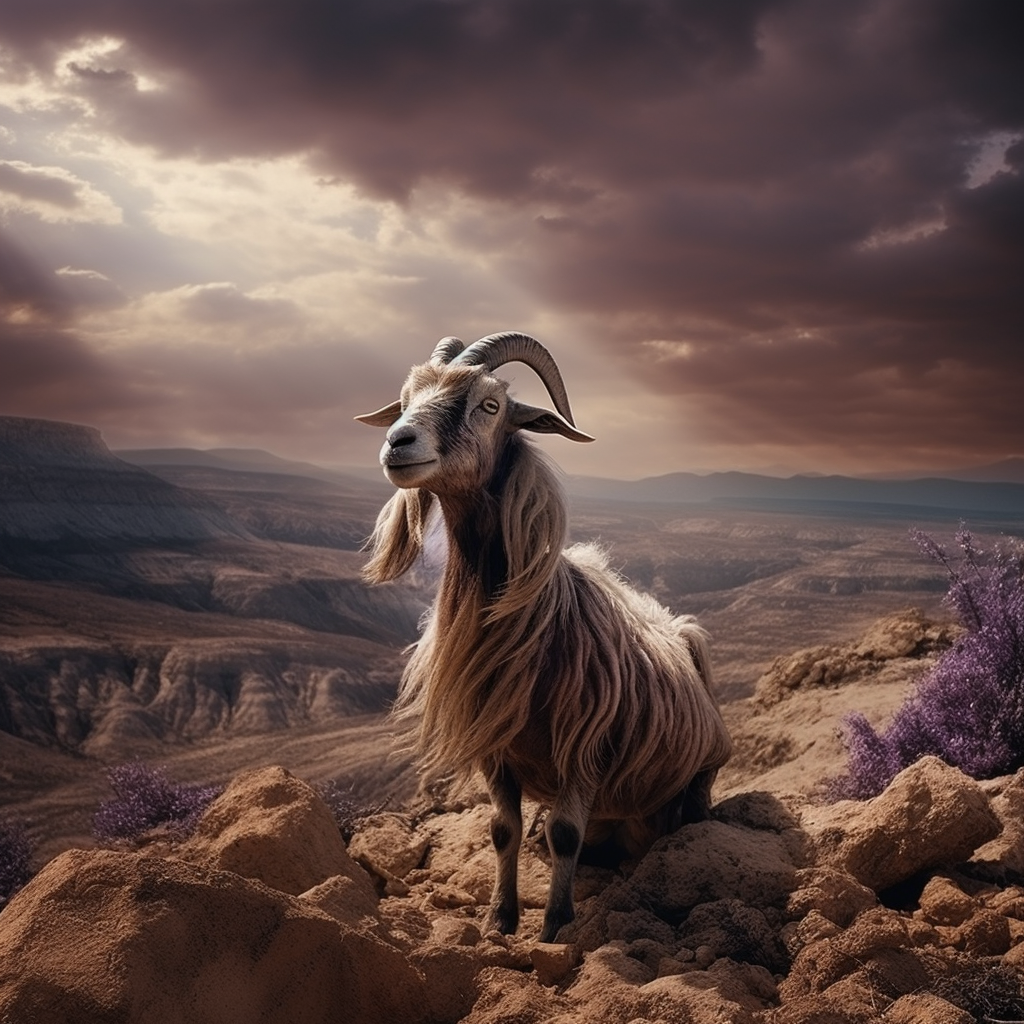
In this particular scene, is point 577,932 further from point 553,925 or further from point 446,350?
point 446,350

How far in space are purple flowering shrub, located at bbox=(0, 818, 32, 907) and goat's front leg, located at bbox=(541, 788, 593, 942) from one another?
7.35 meters

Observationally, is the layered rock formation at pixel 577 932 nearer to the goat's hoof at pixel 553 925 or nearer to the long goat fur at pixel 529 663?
the goat's hoof at pixel 553 925

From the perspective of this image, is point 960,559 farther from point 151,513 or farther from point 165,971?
point 151,513

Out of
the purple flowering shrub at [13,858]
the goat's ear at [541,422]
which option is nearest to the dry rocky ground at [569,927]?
the goat's ear at [541,422]

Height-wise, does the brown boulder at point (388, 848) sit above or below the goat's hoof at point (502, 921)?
below

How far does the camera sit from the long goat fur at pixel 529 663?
546cm

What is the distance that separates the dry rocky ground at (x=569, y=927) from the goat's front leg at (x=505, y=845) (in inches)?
6.1

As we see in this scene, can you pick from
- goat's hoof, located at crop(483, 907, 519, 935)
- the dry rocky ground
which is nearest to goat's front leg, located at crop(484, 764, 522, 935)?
goat's hoof, located at crop(483, 907, 519, 935)

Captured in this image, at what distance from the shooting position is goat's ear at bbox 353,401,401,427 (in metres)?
6.16

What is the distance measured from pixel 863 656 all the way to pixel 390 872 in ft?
24.4

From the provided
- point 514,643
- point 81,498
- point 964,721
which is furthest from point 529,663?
point 81,498

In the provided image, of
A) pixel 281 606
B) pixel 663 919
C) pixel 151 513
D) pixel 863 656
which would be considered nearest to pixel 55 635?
pixel 281 606

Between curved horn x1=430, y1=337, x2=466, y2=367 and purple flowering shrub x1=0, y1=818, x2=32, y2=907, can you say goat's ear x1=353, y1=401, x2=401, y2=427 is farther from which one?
purple flowering shrub x1=0, y1=818, x2=32, y2=907

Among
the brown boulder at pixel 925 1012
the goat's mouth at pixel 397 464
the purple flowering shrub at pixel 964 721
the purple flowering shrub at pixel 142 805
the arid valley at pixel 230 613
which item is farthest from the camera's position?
the arid valley at pixel 230 613
